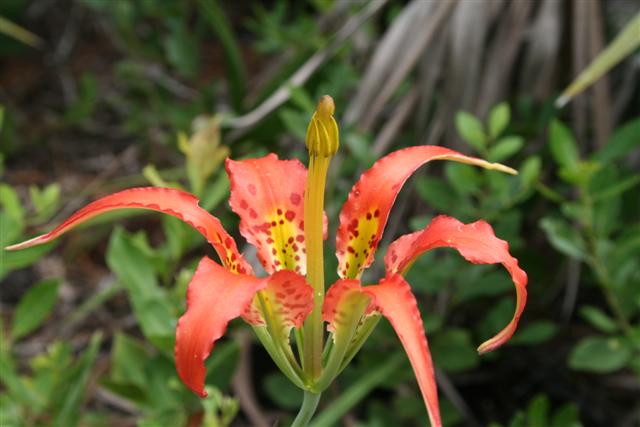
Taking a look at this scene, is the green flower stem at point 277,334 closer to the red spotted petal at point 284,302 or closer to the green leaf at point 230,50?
the red spotted petal at point 284,302

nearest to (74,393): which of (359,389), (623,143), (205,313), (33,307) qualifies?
(33,307)

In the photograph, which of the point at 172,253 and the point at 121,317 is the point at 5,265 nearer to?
the point at 172,253

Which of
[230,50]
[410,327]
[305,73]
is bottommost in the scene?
[410,327]

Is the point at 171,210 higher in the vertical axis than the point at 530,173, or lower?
lower

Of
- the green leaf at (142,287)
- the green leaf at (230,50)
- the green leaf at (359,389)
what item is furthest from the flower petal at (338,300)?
the green leaf at (230,50)

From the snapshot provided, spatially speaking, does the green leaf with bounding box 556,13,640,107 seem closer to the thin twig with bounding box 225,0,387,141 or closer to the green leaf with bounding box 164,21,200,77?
the thin twig with bounding box 225,0,387,141

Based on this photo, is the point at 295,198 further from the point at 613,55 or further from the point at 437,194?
the point at 613,55

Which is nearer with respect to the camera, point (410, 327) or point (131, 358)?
point (410, 327)
